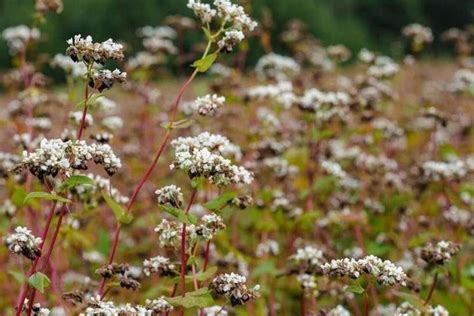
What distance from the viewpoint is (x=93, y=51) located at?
356cm

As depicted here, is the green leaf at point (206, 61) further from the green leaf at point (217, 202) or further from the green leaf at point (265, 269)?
the green leaf at point (265, 269)

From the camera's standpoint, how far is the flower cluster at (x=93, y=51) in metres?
3.55

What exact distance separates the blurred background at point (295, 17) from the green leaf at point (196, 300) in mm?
42526

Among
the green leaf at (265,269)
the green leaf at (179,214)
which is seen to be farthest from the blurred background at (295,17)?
the green leaf at (179,214)

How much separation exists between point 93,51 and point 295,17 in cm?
5172

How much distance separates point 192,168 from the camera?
3.52 metres

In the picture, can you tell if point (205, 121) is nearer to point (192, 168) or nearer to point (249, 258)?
point (249, 258)

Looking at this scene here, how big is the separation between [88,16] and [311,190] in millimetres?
52164

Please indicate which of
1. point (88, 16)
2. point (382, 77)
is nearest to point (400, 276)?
point (382, 77)

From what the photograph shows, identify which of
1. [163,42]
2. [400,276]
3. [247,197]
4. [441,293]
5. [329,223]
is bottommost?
[400,276]

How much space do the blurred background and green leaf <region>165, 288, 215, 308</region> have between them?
42526 millimetres

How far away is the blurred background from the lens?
175ft

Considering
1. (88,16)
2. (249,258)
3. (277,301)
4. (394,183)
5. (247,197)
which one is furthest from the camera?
(88,16)

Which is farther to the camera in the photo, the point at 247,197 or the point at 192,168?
the point at 247,197
